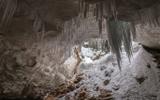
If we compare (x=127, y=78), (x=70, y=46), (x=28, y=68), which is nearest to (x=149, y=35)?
(x=127, y=78)

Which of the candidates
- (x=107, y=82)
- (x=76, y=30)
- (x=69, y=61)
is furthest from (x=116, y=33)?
(x=69, y=61)

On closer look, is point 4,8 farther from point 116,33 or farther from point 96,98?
point 96,98

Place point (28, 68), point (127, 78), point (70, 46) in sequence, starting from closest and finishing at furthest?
point (28, 68) → point (70, 46) → point (127, 78)

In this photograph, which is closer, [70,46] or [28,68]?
[28,68]

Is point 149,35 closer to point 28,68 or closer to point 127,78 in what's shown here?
point 127,78

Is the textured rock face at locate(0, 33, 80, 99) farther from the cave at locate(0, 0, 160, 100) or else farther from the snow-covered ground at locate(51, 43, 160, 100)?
the snow-covered ground at locate(51, 43, 160, 100)

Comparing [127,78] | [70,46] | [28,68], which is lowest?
[127,78]

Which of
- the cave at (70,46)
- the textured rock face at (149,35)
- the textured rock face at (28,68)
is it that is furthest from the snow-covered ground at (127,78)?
the textured rock face at (28,68)

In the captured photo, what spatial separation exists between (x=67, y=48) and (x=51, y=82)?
1364 mm

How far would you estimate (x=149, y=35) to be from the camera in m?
6.50

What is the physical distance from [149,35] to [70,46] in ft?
8.62

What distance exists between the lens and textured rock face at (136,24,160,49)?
19.9 feet

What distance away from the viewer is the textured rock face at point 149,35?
6.07 metres

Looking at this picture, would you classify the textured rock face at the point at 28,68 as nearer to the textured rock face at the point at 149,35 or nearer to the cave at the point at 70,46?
the cave at the point at 70,46
